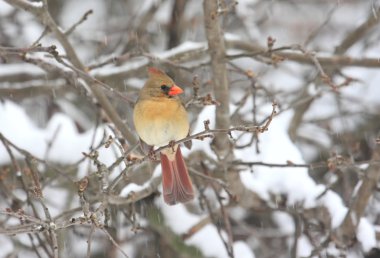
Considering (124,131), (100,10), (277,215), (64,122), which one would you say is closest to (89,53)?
(100,10)

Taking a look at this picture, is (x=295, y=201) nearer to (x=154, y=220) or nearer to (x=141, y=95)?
(x=154, y=220)

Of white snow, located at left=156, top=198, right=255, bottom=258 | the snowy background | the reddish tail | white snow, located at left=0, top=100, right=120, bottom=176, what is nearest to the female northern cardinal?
the reddish tail

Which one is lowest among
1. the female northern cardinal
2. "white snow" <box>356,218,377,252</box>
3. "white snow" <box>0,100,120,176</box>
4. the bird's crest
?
"white snow" <box>356,218,377,252</box>

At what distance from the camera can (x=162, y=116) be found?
320cm

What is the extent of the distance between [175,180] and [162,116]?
1.27 ft

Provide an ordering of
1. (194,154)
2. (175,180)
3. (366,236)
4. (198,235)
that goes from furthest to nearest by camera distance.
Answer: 1. (198,235)
2. (366,236)
3. (194,154)
4. (175,180)

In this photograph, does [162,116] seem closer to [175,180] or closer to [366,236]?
[175,180]

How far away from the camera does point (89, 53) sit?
6520 millimetres

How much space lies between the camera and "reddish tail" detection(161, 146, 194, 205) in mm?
3350

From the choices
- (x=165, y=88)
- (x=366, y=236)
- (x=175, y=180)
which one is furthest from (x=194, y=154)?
(x=366, y=236)

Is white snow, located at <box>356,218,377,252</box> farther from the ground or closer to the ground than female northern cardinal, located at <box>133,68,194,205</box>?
closer to the ground

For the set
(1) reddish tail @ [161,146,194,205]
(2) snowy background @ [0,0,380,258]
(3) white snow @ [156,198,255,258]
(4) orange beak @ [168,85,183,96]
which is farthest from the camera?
(3) white snow @ [156,198,255,258]

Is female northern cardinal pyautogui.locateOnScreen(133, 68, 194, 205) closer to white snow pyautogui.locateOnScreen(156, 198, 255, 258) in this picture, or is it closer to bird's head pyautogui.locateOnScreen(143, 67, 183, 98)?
bird's head pyautogui.locateOnScreen(143, 67, 183, 98)

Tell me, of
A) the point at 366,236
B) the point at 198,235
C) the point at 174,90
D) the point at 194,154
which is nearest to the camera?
the point at 174,90
